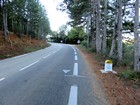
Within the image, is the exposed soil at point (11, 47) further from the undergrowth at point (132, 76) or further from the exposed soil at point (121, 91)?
the exposed soil at point (121, 91)

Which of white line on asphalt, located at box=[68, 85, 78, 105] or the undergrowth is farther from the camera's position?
the undergrowth

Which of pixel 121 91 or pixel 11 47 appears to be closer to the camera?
pixel 121 91

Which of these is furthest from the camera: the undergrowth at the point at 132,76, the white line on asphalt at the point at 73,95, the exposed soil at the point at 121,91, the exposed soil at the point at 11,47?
the exposed soil at the point at 11,47

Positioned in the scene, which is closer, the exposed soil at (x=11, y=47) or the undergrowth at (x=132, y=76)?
the undergrowth at (x=132, y=76)

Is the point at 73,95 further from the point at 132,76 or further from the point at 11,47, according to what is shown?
the point at 11,47

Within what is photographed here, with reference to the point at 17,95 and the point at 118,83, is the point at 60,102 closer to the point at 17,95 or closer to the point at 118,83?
the point at 17,95

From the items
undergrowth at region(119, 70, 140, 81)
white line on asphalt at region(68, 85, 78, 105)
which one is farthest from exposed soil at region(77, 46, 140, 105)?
white line on asphalt at region(68, 85, 78, 105)

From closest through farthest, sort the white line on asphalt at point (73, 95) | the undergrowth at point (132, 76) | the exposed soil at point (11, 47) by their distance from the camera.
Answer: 1. the white line on asphalt at point (73, 95)
2. the undergrowth at point (132, 76)
3. the exposed soil at point (11, 47)

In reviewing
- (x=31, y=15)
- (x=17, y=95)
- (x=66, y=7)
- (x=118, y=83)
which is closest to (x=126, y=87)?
(x=118, y=83)

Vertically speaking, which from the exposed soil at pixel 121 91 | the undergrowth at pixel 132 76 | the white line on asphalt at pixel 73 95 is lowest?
the exposed soil at pixel 121 91

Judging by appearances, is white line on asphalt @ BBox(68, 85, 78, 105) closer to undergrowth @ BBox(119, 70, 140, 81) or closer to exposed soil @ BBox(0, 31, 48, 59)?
undergrowth @ BBox(119, 70, 140, 81)

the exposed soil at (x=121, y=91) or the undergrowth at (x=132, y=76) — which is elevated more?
the undergrowth at (x=132, y=76)

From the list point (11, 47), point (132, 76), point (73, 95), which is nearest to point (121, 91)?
point (73, 95)

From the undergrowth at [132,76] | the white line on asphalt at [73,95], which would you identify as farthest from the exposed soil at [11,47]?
the white line on asphalt at [73,95]
